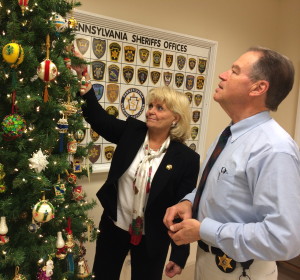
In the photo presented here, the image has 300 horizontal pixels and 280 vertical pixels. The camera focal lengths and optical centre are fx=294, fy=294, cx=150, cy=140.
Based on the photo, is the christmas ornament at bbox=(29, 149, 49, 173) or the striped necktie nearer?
the christmas ornament at bbox=(29, 149, 49, 173)

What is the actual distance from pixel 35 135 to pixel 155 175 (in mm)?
A: 727

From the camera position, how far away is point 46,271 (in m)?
1.13

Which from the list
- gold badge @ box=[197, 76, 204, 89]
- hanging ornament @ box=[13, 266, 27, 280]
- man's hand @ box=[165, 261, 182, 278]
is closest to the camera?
hanging ornament @ box=[13, 266, 27, 280]

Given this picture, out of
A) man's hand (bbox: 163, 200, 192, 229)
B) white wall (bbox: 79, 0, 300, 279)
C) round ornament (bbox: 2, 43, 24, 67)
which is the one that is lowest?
man's hand (bbox: 163, 200, 192, 229)

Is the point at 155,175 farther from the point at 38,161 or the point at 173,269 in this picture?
the point at 38,161

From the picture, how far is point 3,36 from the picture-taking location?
1.02 metres

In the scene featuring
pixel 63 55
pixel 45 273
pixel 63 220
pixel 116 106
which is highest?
pixel 63 55

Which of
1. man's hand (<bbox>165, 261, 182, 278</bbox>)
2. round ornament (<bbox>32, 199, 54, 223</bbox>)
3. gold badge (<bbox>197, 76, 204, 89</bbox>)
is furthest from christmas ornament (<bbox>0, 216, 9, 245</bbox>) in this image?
gold badge (<bbox>197, 76, 204, 89</bbox>)

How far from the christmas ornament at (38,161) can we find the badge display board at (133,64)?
94 centimetres

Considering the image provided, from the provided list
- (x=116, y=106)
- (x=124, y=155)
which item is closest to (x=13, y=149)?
(x=124, y=155)

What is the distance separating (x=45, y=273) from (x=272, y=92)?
113 centimetres

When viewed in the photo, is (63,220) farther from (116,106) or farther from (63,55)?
(116,106)

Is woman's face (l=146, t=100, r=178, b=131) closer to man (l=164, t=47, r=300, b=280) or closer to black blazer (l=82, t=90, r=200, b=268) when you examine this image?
black blazer (l=82, t=90, r=200, b=268)

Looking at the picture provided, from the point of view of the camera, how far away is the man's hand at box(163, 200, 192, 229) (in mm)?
1328
